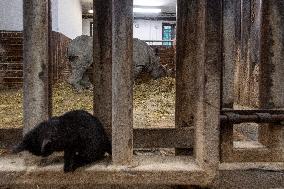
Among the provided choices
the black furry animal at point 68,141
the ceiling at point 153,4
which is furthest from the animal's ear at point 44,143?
the ceiling at point 153,4

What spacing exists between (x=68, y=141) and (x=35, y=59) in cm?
50

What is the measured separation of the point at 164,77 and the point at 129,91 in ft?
37.8

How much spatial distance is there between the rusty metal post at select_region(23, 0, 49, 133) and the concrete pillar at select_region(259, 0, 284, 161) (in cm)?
134

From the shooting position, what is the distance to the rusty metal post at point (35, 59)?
2020 mm

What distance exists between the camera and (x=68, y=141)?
2166 mm

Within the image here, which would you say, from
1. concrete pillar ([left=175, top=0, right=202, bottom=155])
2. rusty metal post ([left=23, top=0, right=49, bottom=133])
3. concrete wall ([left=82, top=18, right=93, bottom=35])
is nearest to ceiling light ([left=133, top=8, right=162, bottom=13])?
concrete wall ([left=82, top=18, right=93, bottom=35])

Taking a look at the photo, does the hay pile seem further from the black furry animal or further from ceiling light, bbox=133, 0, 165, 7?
ceiling light, bbox=133, 0, 165, 7

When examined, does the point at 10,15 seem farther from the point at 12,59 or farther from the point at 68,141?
the point at 68,141

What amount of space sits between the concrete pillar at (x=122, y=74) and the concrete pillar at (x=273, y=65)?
906 millimetres

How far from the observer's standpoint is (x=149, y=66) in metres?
12.6

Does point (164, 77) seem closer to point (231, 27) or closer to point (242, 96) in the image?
point (242, 96)

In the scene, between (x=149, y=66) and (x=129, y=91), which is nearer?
(x=129, y=91)

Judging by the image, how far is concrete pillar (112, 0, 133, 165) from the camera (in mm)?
1990

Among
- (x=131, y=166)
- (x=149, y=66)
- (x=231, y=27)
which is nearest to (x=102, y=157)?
(x=131, y=166)
